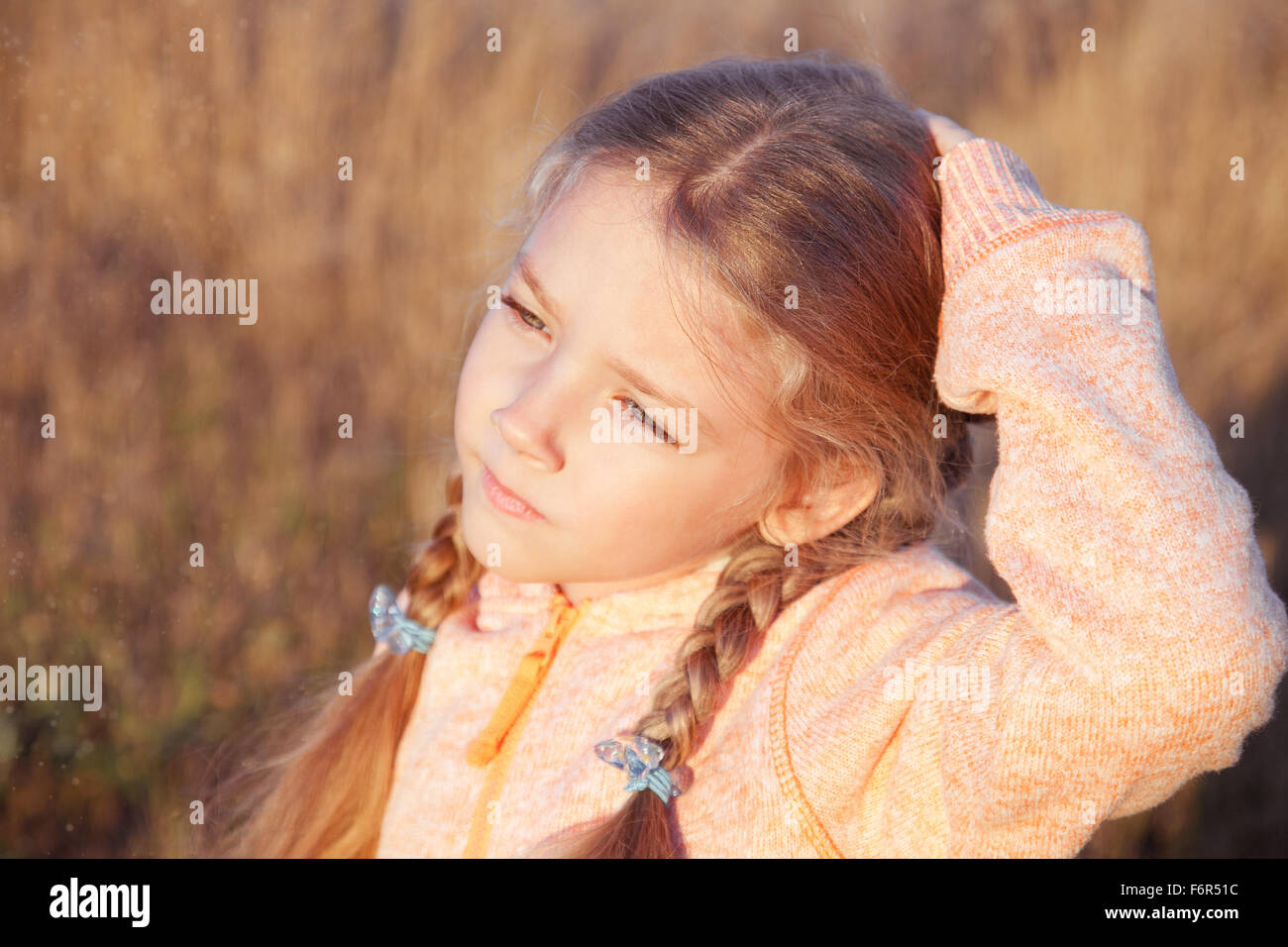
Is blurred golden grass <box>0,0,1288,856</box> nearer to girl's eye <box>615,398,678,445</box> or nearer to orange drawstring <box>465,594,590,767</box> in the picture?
orange drawstring <box>465,594,590,767</box>

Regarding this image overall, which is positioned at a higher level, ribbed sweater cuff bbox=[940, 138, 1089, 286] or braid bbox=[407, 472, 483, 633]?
ribbed sweater cuff bbox=[940, 138, 1089, 286]

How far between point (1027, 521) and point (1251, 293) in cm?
187

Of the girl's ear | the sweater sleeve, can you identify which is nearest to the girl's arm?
the sweater sleeve

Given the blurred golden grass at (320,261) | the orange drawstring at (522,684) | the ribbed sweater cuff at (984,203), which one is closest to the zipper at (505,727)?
the orange drawstring at (522,684)

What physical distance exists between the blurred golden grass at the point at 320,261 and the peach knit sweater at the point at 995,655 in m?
1.23

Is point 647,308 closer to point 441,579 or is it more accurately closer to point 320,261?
point 441,579

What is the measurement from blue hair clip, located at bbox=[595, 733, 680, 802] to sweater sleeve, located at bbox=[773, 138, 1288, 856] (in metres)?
0.19

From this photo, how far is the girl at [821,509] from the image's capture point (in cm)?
113

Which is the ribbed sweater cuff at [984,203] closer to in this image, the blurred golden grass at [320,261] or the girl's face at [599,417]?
the girl's face at [599,417]

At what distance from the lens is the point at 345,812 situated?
169cm

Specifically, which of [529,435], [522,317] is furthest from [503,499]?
[522,317]

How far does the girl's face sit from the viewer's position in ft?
4.26

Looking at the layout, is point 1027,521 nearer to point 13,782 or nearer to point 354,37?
point 13,782

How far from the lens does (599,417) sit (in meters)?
1.31
